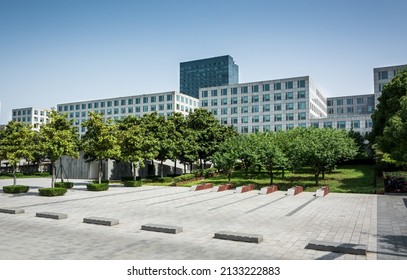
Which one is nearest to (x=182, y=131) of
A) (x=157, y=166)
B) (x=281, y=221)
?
(x=157, y=166)

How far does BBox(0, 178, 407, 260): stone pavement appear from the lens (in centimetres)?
1022

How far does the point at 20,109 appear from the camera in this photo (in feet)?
Answer: 483

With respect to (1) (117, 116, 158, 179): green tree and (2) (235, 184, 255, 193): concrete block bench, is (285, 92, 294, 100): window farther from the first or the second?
(2) (235, 184, 255, 193): concrete block bench

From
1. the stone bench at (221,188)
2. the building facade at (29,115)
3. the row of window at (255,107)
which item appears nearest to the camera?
the stone bench at (221,188)

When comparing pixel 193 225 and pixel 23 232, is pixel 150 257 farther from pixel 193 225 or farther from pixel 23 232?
pixel 23 232

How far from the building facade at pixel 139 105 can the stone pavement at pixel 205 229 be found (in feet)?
286

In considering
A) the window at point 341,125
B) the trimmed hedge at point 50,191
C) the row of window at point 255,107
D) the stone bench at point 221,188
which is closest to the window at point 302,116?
the row of window at point 255,107

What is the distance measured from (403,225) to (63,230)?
1437 cm

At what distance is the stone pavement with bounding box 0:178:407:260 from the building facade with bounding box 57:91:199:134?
3435 inches

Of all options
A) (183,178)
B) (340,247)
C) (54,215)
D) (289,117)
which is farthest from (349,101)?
(340,247)

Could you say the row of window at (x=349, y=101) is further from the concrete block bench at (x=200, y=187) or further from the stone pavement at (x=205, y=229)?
the stone pavement at (x=205, y=229)

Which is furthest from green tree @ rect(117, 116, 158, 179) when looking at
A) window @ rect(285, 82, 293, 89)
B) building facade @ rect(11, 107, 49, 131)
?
building facade @ rect(11, 107, 49, 131)

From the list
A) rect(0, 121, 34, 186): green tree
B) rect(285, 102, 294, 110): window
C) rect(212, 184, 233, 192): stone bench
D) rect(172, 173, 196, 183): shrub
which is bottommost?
rect(212, 184, 233, 192): stone bench

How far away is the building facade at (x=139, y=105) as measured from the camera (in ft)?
358
